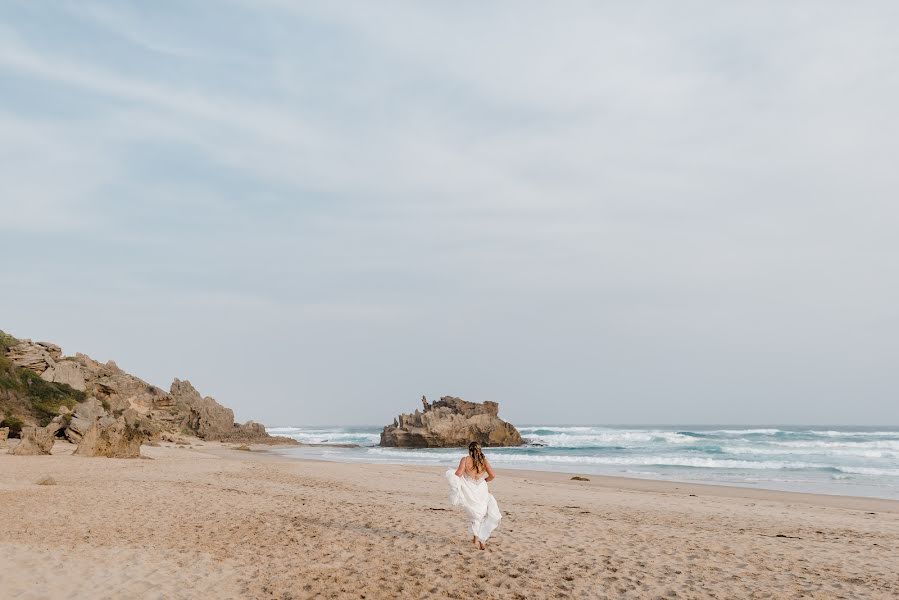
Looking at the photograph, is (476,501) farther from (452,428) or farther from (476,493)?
(452,428)

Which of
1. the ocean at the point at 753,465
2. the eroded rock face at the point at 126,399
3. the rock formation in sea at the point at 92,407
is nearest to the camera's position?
the rock formation in sea at the point at 92,407

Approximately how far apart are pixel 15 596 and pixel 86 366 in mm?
49648

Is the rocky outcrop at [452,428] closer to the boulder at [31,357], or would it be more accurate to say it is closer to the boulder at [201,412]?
the boulder at [201,412]

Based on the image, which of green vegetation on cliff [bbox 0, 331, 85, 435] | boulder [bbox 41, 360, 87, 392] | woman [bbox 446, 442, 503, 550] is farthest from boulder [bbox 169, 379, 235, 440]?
woman [bbox 446, 442, 503, 550]

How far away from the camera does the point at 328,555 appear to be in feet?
32.4

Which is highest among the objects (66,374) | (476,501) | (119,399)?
(66,374)

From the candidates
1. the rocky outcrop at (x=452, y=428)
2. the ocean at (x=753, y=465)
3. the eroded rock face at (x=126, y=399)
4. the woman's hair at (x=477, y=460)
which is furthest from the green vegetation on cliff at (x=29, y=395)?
the woman's hair at (x=477, y=460)

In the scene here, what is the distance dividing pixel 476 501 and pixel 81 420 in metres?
29.7

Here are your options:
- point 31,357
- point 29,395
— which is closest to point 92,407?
point 29,395

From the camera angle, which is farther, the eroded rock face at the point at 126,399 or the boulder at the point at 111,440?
the eroded rock face at the point at 126,399

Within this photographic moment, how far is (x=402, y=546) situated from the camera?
414 inches

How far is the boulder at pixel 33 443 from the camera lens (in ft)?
84.6

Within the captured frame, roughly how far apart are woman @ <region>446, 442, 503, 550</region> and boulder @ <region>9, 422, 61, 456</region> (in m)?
23.1

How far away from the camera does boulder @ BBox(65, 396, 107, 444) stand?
3238 cm
